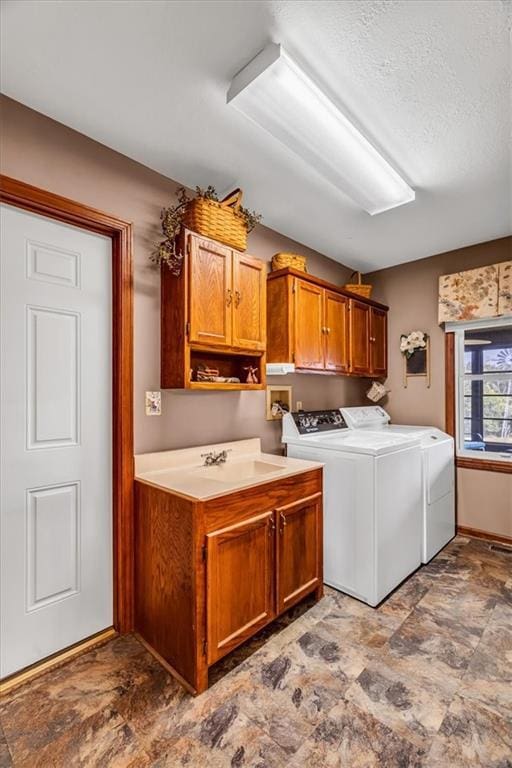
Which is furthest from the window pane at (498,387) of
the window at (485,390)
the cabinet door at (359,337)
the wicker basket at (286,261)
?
the wicker basket at (286,261)

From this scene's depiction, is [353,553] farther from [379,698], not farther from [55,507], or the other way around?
[55,507]

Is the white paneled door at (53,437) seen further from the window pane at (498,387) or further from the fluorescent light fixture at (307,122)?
the window pane at (498,387)

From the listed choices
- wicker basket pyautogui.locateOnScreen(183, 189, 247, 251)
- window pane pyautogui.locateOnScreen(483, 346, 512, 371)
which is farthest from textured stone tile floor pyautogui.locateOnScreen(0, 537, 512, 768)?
wicker basket pyautogui.locateOnScreen(183, 189, 247, 251)

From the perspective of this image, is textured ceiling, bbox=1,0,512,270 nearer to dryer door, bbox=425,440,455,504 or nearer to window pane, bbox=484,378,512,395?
window pane, bbox=484,378,512,395

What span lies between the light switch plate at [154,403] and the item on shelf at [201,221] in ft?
2.23

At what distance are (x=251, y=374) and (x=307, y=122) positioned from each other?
1.41m

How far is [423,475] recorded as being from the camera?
2.78 meters

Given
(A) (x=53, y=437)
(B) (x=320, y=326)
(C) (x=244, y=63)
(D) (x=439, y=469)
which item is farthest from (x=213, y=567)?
(D) (x=439, y=469)

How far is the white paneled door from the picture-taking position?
66.8 inches

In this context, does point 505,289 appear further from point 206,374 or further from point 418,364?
point 206,374

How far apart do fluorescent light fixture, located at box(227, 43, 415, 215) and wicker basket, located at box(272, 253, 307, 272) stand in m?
0.70

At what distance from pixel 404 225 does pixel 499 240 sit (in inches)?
37.3

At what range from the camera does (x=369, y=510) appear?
227 centimetres

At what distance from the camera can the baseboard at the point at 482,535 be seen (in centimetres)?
312
